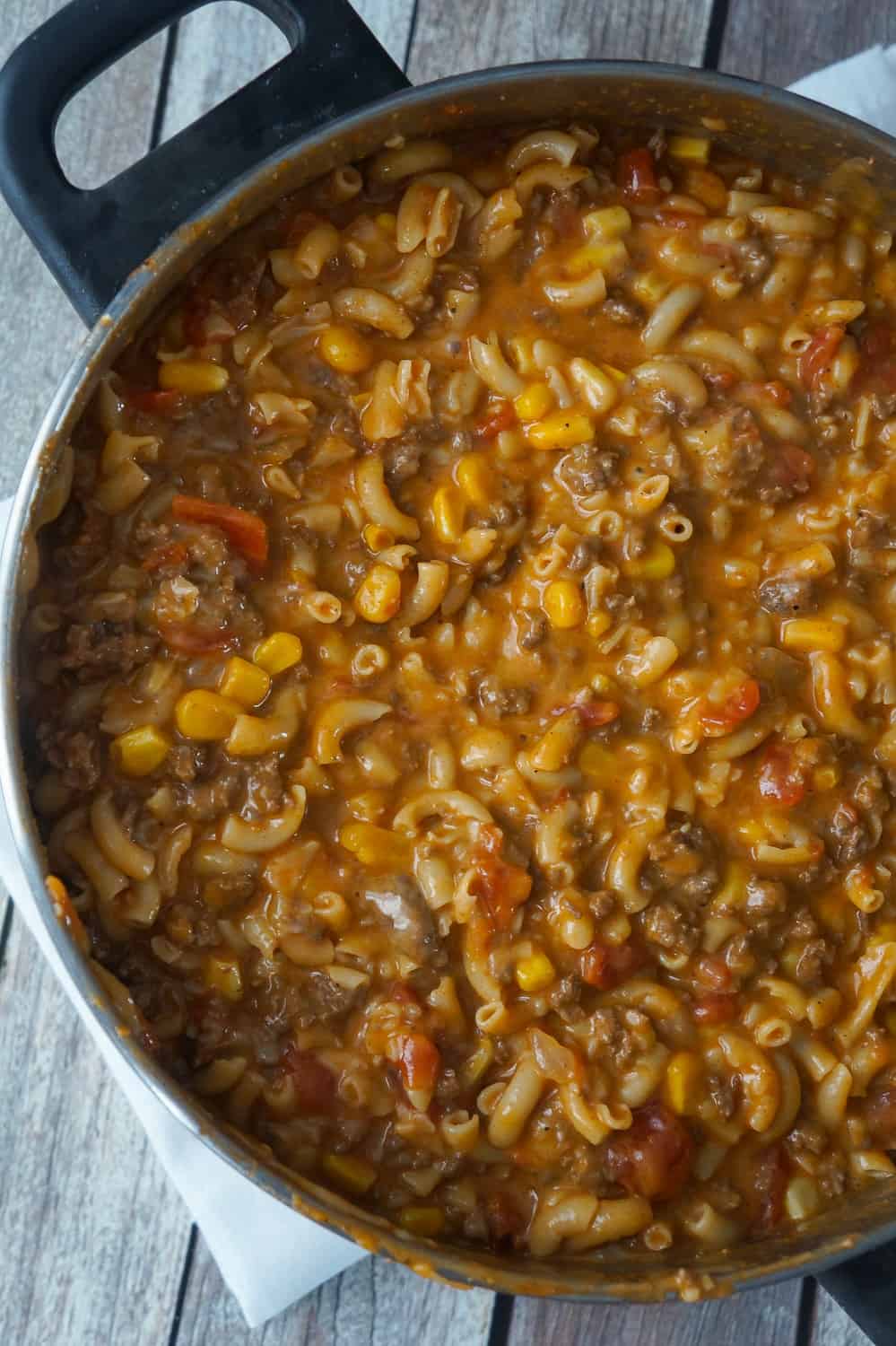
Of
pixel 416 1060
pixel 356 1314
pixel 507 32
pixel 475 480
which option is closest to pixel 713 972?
pixel 416 1060

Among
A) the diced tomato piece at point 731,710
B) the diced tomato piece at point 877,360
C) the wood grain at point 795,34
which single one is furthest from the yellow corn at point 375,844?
the wood grain at point 795,34

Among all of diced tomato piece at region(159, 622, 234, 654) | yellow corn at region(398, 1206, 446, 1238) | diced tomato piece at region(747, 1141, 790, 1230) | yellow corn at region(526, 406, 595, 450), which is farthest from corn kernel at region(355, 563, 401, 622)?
diced tomato piece at region(747, 1141, 790, 1230)

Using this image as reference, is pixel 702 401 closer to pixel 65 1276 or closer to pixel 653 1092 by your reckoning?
pixel 653 1092

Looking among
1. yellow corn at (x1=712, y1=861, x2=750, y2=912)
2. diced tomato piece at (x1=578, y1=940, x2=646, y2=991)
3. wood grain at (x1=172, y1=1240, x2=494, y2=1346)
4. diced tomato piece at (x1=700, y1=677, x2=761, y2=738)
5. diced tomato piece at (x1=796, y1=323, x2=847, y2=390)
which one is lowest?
wood grain at (x1=172, y1=1240, x2=494, y2=1346)

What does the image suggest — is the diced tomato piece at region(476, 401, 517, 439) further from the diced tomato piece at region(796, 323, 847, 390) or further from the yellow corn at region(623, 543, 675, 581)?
the diced tomato piece at region(796, 323, 847, 390)

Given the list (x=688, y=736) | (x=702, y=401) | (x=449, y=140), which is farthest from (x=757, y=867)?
(x=449, y=140)

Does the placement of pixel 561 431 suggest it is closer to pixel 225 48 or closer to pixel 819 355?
pixel 819 355
